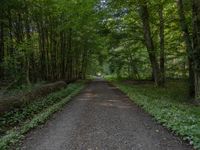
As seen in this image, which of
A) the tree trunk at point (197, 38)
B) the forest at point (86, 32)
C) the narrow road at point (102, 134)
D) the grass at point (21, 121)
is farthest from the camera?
the forest at point (86, 32)

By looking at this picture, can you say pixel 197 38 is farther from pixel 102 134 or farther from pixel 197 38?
pixel 102 134

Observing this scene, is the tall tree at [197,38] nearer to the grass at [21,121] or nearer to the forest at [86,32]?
the forest at [86,32]

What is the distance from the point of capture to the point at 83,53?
165ft

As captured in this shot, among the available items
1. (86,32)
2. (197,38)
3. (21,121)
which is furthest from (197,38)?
(86,32)

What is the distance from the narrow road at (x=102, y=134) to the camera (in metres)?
6.70

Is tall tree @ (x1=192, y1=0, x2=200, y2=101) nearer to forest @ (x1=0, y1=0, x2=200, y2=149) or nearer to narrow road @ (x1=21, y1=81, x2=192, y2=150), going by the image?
forest @ (x1=0, y1=0, x2=200, y2=149)

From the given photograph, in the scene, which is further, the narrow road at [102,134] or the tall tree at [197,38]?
the tall tree at [197,38]

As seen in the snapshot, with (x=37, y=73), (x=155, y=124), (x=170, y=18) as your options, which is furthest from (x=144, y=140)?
(x=37, y=73)

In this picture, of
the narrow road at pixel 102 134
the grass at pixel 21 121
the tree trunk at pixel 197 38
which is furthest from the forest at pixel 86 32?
the narrow road at pixel 102 134

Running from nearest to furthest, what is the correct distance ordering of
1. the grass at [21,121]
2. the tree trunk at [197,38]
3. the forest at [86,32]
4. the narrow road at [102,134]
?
the narrow road at [102,134] → the grass at [21,121] → the tree trunk at [197,38] → the forest at [86,32]

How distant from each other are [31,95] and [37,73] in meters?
14.5

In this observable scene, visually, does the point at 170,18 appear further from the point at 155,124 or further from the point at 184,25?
the point at 155,124

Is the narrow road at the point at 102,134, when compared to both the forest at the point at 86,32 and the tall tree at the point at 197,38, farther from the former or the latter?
the tall tree at the point at 197,38

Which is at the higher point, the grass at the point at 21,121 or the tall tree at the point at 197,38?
the tall tree at the point at 197,38
